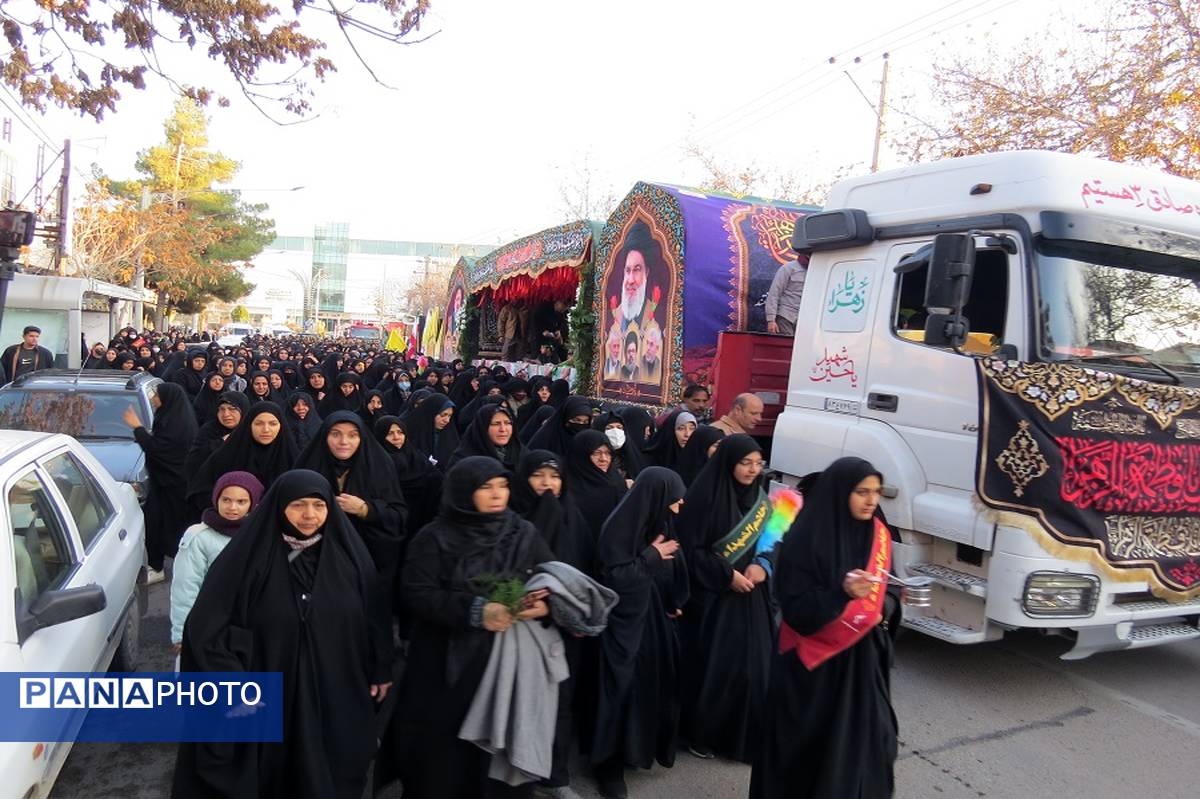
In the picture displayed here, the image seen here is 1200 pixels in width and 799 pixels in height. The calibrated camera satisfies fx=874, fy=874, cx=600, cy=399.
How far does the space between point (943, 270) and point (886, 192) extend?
1.21 m

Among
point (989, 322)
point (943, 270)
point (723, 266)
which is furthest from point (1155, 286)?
point (723, 266)

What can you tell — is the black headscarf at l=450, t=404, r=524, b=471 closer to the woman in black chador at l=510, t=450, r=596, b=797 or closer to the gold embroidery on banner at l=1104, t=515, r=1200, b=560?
the woman in black chador at l=510, t=450, r=596, b=797

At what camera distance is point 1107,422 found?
4176 millimetres

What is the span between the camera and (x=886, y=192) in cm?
538

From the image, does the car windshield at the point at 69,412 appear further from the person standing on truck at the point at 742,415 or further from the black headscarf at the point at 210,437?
the person standing on truck at the point at 742,415

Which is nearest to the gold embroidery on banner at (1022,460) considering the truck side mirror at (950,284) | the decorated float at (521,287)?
the truck side mirror at (950,284)

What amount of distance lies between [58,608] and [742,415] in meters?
4.26

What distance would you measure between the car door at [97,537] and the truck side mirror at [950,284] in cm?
394

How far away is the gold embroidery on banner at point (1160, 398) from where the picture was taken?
4215mm

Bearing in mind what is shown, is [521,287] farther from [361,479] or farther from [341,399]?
[361,479]

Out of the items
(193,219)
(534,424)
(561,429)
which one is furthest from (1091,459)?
(193,219)

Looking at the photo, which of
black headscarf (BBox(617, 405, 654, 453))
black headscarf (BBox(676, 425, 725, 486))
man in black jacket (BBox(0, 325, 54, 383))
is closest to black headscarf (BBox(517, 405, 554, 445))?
black headscarf (BBox(617, 405, 654, 453))

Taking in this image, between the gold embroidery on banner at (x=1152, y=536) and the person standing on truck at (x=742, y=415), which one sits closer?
the gold embroidery on banner at (x=1152, y=536)

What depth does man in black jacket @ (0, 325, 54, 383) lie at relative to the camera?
10.7 m
